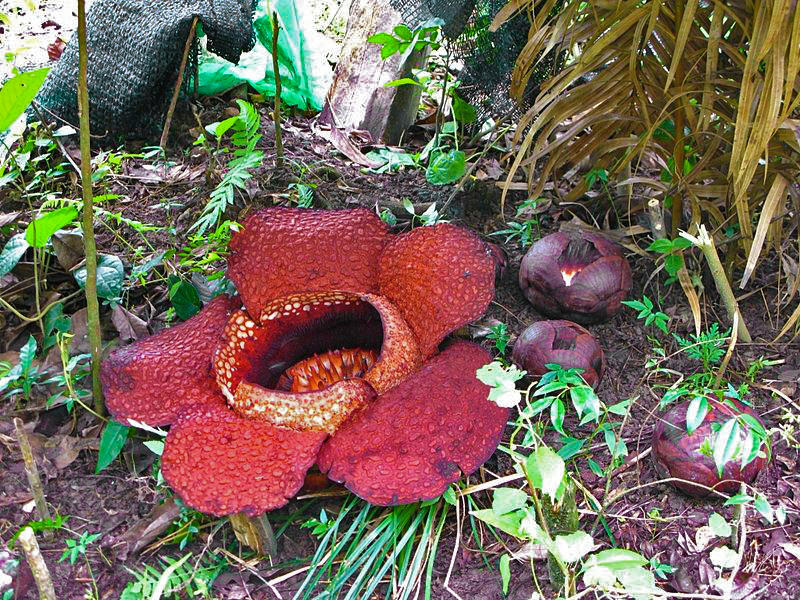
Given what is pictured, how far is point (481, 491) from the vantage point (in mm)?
1584

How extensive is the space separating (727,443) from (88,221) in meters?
1.25

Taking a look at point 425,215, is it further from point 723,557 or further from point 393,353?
point 723,557

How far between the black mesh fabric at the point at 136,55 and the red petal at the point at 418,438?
4.92 feet

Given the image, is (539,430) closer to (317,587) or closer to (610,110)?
(317,587)

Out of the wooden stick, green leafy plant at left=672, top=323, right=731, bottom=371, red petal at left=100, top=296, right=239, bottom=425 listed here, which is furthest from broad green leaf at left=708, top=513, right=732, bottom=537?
the wooden stick

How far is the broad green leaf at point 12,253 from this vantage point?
6.13ft

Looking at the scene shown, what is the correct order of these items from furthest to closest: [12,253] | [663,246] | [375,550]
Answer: [12,253]
[663,246]
[375,550]

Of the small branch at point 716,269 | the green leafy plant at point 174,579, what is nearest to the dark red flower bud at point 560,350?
the small branch at point 716,269

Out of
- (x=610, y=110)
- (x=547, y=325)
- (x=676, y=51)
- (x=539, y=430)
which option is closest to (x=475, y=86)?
(x=610, y=110)

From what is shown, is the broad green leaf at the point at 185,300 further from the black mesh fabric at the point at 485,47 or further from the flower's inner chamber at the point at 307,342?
the black mesh fabric at the point at 485,47

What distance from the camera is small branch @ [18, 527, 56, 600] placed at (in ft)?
3.71

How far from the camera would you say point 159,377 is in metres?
1.58

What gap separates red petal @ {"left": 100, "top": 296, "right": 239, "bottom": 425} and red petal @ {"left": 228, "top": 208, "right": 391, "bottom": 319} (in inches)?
6.1

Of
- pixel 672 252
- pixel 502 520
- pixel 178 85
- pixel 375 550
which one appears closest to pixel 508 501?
pixel 502 520
